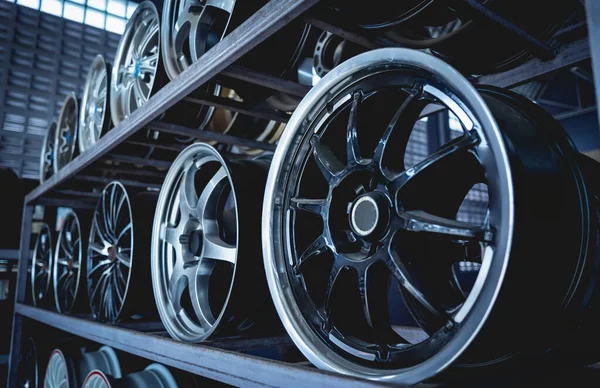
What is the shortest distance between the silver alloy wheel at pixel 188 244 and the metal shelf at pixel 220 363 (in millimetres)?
87

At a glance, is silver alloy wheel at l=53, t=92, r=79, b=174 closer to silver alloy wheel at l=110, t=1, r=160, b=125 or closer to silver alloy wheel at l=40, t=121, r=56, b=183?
silver alloy wheel at l=40, t=121, r=56, b=183

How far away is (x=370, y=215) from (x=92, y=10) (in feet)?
23.2

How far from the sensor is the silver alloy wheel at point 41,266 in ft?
10.9

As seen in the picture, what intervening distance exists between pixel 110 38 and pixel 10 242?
3891mm

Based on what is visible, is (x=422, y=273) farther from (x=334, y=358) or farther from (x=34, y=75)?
(x=34, y=75)

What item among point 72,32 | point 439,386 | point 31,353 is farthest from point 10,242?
point 439,386

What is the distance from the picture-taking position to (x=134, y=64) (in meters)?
2.31

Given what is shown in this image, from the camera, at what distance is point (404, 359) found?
0.90m

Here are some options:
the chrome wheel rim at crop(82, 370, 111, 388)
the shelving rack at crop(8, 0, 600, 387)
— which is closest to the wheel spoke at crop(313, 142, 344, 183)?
the shelving rack at crop(8, 0, 600, 387)

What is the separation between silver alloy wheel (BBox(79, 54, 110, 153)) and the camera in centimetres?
276

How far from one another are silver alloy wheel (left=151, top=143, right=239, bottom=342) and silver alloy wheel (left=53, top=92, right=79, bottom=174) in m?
1.71

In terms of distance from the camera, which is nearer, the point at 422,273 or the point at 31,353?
the point at 422,273

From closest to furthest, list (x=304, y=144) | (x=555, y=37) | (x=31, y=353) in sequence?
(x=304, y=144) < (x=555, y=37) < (x=31, y=353)

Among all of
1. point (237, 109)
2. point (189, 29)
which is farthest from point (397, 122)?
point (189, 29)
